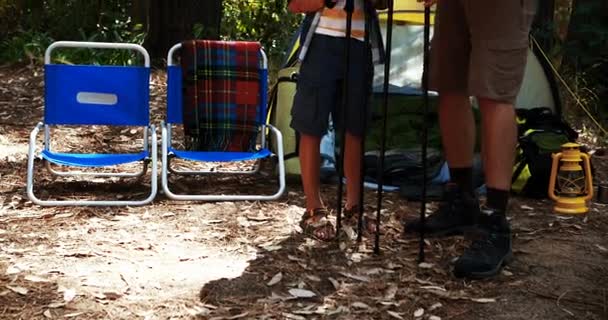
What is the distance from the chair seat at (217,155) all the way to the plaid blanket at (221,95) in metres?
0.20

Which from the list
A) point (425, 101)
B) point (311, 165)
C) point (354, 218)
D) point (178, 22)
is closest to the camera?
point (425, 101)

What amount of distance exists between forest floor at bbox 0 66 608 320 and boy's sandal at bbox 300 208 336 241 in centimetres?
5

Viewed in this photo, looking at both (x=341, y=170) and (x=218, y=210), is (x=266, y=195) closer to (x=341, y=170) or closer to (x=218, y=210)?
(x=218, y=210)

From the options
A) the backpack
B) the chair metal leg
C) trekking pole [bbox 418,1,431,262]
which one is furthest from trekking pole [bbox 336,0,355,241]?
the backpack

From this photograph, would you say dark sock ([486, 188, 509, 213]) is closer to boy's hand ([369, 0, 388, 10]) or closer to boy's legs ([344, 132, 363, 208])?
boy's legs ([344, 132, 363, 208])

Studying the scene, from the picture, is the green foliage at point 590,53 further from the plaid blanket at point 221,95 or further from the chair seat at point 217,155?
the chair seat at point 217,155

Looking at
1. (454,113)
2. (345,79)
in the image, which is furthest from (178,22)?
(454,113)

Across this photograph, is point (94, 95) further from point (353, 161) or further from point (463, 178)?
point (463, 178)

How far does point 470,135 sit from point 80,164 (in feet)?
6.71

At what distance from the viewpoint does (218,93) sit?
199 inches

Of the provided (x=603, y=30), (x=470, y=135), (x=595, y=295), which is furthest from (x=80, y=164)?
(x=603, y=30)

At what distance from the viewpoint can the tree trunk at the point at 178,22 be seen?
8.09 meters

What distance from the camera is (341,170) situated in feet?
12.5

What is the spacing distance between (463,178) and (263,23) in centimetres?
667
